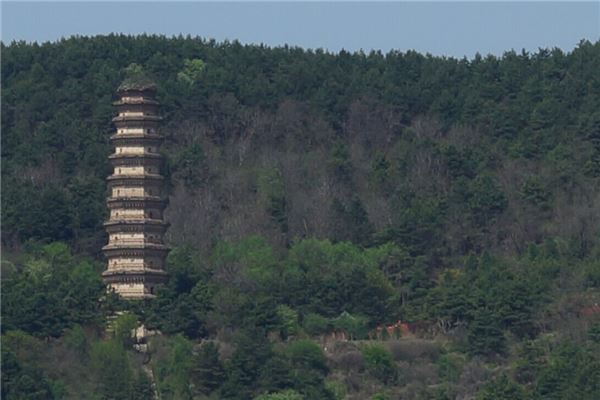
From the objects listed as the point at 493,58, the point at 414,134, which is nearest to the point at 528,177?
the point at 414,134

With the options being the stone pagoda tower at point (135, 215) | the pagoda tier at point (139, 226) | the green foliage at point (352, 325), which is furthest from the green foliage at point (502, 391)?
the pagoda tier at point (139, 226)

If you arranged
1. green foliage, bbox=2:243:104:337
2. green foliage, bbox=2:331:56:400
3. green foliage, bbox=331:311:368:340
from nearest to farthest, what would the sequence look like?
green foliage, bbox=2:331:56:400
green foliage, bbox=2:243:104:337
green foliage, bbox=331:311:368:340

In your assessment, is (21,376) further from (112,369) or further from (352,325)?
(352,325)

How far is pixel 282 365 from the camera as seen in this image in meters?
76.9

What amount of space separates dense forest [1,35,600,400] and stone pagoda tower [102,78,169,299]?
74 cm

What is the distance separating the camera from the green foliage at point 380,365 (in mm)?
78812

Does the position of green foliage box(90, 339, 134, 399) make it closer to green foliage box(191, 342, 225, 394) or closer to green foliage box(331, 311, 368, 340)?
green foliage box(191, 342, 225, 394)

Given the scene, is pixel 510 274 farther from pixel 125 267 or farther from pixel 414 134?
pixel 414 134

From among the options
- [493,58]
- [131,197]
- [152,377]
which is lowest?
[152,377]

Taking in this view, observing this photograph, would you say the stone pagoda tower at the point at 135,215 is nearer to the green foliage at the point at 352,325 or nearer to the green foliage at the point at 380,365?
the green foliage at the point at 352,325

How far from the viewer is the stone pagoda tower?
83938mm

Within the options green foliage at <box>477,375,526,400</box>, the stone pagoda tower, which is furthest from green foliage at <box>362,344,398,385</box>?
the stone pagoda tower

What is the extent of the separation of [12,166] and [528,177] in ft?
51.8

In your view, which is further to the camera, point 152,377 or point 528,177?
point 528,177
